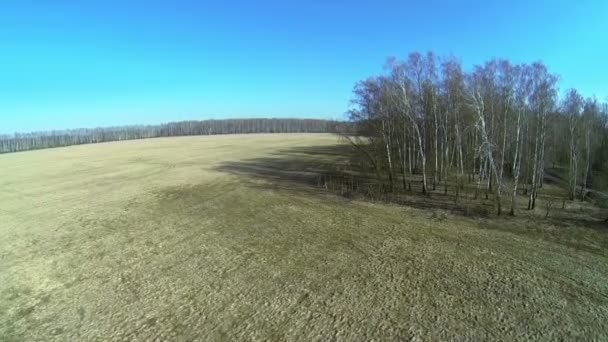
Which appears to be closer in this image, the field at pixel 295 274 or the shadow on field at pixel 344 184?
the field at pixel 295 274

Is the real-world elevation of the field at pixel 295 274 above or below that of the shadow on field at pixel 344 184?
below

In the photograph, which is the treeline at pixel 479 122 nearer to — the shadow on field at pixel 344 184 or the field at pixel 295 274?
the shadow on field at pixel 344 184

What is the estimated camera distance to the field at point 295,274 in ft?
28.4

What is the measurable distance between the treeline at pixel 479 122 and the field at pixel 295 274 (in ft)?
23.2

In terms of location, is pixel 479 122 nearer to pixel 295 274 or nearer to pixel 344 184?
pixel 344 184

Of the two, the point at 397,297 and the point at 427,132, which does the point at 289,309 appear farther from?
the point at 427,132

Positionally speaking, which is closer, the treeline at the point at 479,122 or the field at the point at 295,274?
the field at the point at 295,274

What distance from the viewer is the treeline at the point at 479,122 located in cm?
2167

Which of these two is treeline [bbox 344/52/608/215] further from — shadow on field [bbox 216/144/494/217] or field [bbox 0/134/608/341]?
field [bbox 0/134/608/341]

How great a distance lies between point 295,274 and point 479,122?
19.9 meters

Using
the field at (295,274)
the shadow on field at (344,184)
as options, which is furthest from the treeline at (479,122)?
the field at (295,274)

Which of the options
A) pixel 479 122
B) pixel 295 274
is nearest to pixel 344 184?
pixel 479 122

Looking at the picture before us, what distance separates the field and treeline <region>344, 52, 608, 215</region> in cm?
707

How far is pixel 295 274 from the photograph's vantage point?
1176 cm
